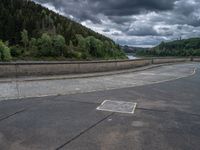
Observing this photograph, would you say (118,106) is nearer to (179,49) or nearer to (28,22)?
(179,49)

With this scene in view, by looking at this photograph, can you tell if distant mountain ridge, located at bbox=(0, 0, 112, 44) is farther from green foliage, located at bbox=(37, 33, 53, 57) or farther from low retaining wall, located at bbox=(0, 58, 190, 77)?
low retaining wall, located at bbox=(0, 58, 190, 77)

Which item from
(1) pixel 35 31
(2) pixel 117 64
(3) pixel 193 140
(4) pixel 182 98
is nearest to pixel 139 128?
(3) pixel 193 140

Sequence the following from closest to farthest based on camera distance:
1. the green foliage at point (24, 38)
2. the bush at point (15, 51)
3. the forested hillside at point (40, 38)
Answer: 1. the bush at point (15, 51)
2. the forested hillside at point (40, 38)
3. the green foliage at point (24, 38)

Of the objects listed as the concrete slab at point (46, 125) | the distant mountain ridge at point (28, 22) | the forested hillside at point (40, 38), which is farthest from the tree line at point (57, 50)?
the concrete slab at point (46, 125)

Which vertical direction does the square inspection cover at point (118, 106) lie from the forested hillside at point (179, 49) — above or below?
below

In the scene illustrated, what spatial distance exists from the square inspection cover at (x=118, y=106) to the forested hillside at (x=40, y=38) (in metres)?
75.4

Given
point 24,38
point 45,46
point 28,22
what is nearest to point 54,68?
point 45,46

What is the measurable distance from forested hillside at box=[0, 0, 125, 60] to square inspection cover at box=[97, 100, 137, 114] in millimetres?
75396

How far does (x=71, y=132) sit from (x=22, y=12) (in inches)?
5580

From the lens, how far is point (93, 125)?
17.4ft

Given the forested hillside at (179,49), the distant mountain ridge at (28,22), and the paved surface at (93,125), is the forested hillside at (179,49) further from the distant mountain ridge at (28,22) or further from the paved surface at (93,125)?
the paved surface at (93,125)

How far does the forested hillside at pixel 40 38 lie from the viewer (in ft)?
343

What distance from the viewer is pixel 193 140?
4574 millimetres

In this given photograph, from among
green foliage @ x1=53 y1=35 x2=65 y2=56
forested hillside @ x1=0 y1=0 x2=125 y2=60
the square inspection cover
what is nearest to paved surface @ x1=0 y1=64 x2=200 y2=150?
the square inspection cover
